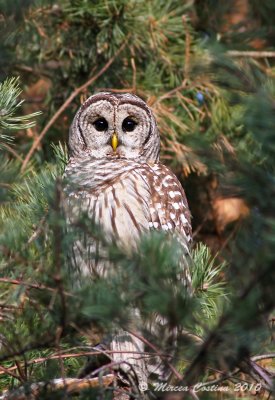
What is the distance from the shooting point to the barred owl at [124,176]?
154 inches

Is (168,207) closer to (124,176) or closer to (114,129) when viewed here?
(124,176)

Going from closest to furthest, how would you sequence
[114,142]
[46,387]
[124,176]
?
1. [46,387]
2. [124,176]
3. [114,142]

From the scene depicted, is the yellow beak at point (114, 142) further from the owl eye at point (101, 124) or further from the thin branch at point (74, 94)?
the thin branch at point (74, 94)

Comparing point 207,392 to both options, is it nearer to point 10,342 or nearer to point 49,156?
point 10,342

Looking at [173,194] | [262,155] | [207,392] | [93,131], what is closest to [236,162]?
[262,155]

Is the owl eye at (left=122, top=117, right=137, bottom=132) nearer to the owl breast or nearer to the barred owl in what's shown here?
the barred owl

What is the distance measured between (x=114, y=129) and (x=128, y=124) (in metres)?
0.12

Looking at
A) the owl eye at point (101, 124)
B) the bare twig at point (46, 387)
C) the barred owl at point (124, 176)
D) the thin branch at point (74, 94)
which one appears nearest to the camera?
the bare twig at point (46, 387)

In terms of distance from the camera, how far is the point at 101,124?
474 cm

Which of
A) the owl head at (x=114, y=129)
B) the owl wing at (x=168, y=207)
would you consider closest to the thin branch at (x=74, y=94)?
the owl head at (x=114, y=129)

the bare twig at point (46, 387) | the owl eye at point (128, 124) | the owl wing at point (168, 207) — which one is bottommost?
the bare twig at point (46, 387)

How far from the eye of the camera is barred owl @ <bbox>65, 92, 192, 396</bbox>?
3908 millimetres

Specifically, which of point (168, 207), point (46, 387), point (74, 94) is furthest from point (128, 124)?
point (46, 387)

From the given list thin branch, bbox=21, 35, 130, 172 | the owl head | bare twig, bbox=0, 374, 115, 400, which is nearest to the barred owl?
the owl head
